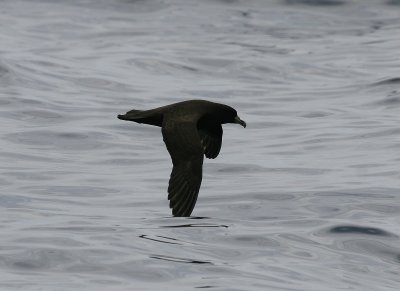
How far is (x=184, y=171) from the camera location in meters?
11.1

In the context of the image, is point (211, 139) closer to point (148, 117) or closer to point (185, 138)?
point (148, 117)

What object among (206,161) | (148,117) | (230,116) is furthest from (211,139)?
(206,161)

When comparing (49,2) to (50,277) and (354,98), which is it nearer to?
(354,98)

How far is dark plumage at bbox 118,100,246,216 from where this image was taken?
36.1ft

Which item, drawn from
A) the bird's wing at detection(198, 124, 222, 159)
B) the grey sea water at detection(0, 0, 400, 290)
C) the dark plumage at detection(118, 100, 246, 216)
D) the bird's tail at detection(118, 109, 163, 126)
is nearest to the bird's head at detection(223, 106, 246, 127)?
the dark plumage at detection(118, 100, 246, 216)

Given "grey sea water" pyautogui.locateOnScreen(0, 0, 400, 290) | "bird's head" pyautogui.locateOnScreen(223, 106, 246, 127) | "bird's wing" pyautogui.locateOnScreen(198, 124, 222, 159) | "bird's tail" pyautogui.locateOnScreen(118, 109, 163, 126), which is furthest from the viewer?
"bird's wing" pyautogui.locateOnScreen(198, 124, 222, 159)

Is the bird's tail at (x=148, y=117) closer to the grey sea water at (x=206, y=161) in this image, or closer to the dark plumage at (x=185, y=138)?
the dark plumage at (x=185, y=138)

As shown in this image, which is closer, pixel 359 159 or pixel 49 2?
pixel 359 159

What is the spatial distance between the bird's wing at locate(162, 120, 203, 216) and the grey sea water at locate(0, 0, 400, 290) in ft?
0.95

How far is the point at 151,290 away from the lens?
943 centimetres

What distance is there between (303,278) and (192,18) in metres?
17.3

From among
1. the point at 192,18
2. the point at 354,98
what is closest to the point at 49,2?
the point at 192,18

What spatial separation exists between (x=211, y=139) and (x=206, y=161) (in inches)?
115

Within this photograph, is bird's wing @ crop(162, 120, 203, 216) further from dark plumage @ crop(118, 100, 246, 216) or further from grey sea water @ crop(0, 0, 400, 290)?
grey sea water @ crop(0, 0, 400, 290)
